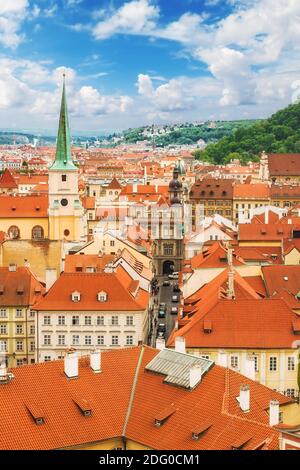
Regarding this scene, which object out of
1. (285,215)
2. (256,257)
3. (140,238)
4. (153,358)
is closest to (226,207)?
(285,215)

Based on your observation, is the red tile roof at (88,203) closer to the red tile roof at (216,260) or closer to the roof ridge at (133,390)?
the red tile roof at (216,260)

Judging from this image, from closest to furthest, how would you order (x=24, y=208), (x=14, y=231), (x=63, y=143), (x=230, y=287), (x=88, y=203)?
(x=230, y=287)
(x=63, y=143)
(x=14, y=231)
(x=24, y=208)
(x=88, y=203)

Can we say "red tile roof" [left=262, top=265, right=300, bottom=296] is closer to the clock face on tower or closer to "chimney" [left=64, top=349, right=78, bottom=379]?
"chimney" [left=64, top=349, right=78, bottom=379]

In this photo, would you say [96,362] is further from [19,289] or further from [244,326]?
[19,289]

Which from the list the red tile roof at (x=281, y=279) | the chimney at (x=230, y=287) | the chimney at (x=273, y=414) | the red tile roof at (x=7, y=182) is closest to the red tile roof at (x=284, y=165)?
the red tile roof at (x=7, y=182)

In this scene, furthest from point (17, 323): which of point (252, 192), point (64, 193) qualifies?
point (252, 192)
